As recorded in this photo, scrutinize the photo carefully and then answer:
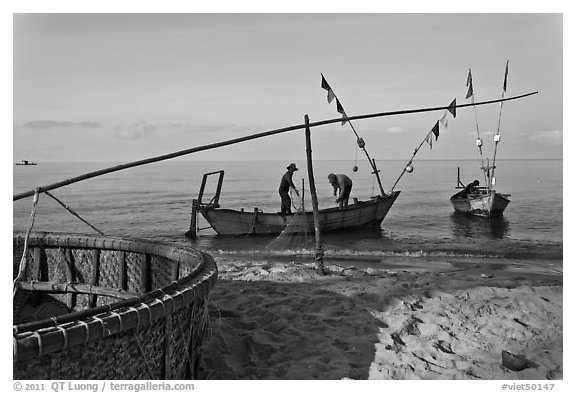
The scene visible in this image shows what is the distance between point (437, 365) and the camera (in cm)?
466

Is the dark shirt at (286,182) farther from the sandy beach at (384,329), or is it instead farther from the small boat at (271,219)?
the sandy beach at (384,329)

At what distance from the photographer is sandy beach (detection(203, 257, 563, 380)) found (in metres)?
4.59

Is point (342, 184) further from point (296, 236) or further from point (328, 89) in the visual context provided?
point (328, 89)

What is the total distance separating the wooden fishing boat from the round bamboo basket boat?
17.4 m

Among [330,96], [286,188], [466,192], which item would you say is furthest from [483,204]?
[330,96]

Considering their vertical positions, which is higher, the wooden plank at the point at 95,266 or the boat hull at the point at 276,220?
the wooden plank at the point at 95,266

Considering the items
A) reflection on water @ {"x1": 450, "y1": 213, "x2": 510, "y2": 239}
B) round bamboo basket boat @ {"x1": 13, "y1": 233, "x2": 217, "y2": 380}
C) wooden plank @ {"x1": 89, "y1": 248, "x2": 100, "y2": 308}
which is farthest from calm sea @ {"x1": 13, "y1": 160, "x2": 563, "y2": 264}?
wooden plank @ {"x1": 89, "y1": 248, "x2": 100, "y2": 308}

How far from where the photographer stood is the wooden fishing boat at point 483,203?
20.1 meters

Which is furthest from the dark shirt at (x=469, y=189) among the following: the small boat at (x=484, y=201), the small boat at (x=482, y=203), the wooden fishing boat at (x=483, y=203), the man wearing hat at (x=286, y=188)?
the man wearing hat at (x=286, y=188)

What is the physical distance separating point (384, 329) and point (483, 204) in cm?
1689

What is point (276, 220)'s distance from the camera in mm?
15422

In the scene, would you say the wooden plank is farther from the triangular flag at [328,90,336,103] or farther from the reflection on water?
the reflection on water
